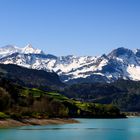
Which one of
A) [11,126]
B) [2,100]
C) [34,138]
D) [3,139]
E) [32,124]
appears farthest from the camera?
[2,100]

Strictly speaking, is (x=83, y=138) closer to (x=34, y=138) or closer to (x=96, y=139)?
(x=96, y=139)

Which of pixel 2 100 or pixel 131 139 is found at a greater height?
pixel 2 100

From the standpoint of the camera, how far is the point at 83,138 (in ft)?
369

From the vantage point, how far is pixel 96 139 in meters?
110

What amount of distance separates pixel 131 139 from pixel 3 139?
103 ft

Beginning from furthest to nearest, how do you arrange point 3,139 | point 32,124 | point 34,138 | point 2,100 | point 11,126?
point 2,100 → point 32,124 → point 11,126 → point 34,138 → point 3,139

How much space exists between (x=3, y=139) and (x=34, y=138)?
9137mm

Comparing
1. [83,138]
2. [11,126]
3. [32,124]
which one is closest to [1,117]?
[11,126]

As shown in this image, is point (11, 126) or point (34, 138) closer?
point (34, 138)

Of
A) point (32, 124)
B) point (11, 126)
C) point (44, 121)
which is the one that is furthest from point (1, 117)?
point (44, 121)

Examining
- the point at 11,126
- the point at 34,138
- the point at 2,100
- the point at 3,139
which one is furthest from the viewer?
the point at 2,100

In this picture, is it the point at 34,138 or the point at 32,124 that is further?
the point at 32,124

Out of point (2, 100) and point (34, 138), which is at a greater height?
point (2, 100)

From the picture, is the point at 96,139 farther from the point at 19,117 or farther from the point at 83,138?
the point at 19,117
